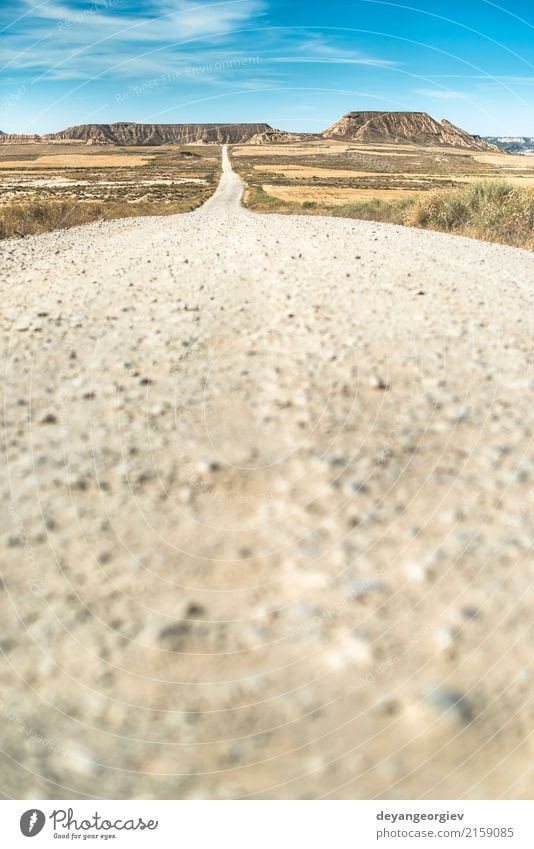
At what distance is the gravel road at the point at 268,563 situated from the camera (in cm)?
230

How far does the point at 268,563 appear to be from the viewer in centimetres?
326

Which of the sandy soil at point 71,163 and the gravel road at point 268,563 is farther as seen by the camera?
the sandy soil at point 71,163

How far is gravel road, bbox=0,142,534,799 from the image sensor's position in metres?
2.30

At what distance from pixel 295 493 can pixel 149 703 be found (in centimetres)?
176

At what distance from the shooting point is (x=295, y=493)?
3857 mm

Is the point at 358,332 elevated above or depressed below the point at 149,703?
above

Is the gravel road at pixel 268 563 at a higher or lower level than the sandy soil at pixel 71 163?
lower

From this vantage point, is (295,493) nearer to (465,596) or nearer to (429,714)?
(465,596)

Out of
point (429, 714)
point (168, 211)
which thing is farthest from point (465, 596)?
point (168, 211)
